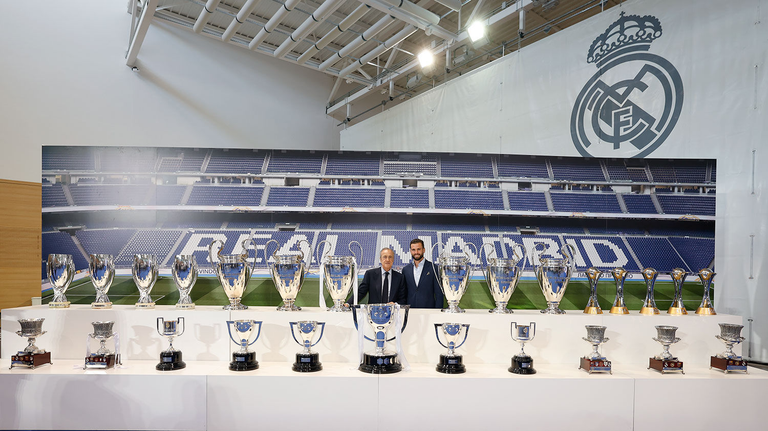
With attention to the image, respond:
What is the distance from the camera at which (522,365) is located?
1575 millimetres

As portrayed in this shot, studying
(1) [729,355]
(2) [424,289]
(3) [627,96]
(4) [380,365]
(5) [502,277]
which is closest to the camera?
(4) [380,365]

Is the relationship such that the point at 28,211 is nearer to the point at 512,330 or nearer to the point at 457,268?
the point at 457,268

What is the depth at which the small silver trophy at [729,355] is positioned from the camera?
1646 millimetres

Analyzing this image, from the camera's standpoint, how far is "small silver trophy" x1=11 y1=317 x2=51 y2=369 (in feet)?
5.36

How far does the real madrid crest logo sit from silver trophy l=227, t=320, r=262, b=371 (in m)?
4.08

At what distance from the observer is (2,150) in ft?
17.9

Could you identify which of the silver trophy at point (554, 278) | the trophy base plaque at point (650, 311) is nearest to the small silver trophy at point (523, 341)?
the silver trophy at point (554, 278)

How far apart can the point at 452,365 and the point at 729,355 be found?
111 cm

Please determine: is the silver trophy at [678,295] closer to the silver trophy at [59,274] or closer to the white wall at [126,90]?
the silver trophy at [59,274]

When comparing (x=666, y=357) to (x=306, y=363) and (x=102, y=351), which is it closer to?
(x=306, y=363)

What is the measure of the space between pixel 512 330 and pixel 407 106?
19.6 ft

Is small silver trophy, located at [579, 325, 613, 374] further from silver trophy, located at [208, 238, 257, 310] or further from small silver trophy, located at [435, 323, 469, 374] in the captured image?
silver trophy, located at [208, 238, 257, 310]

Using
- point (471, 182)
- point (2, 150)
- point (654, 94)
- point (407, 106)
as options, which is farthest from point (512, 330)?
point (2, 150)

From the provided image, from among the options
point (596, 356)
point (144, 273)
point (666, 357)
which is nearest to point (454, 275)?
point (596, 356)
